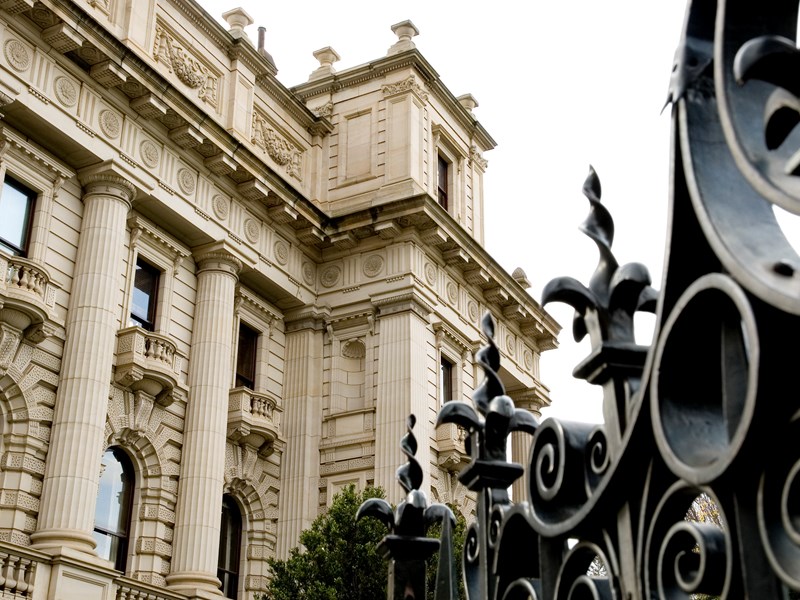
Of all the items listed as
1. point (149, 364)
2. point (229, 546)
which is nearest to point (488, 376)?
point (149, 364)

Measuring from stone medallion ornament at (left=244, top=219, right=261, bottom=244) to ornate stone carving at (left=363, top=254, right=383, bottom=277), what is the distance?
9.73ft

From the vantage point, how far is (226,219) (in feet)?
80.1

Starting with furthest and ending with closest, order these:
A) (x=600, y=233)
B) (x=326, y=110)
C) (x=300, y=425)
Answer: (x=326, y=110) → (x=300, y=425) → (x=600, y=233)

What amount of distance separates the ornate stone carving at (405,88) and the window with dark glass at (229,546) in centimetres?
1167

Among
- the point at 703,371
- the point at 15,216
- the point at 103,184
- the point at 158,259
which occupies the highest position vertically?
the point at 103,184

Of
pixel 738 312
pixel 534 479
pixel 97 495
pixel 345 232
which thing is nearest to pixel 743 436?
pixel 738 312

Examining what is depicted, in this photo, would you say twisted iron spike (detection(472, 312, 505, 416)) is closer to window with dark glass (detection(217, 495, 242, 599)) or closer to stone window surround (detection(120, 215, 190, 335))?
stone window surround (detection(120, 215, 190, 335))

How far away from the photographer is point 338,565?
18281mm

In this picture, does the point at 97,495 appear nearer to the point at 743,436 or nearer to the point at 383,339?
the point at 383,339

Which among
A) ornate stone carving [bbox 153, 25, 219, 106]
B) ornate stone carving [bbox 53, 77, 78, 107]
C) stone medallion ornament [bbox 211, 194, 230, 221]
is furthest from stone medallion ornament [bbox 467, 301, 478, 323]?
ornate stone carving [bbox 53, 77, 78, 107]

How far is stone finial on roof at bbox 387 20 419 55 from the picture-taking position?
29.2 m

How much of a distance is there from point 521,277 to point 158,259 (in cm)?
1393

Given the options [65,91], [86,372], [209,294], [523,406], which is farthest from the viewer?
[523,406]

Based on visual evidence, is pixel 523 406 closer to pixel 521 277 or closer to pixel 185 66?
pixel 521 277
